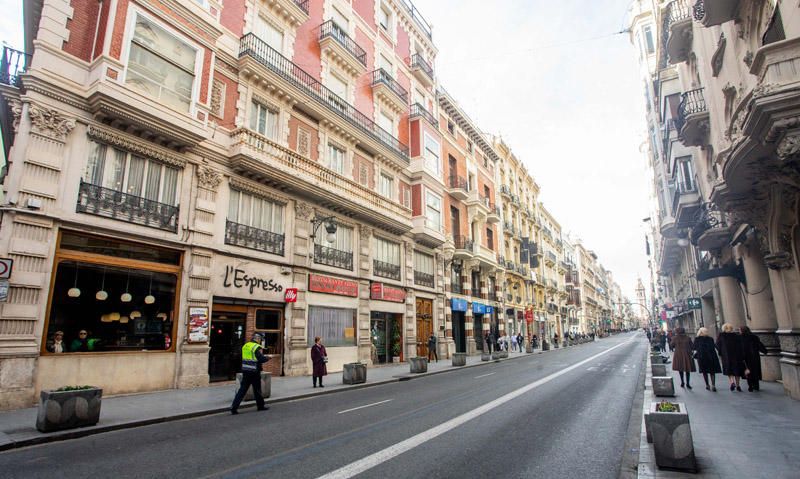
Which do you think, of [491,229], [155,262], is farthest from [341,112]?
[491,229]

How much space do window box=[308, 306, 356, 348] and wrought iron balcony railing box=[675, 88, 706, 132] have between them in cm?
1634

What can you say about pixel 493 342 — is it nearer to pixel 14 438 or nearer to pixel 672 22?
pixel 672 22

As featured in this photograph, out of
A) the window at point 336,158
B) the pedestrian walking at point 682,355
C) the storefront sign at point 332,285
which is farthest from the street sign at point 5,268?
the pedestrian walking at point 682,355

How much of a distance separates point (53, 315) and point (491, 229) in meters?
33.5

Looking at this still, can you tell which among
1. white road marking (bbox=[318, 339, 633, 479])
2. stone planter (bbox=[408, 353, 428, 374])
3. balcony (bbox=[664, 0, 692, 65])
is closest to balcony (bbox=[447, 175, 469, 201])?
stone planter (bbox=[408, 353, 428, 374])

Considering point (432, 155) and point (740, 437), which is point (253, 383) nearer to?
point (740, 437)

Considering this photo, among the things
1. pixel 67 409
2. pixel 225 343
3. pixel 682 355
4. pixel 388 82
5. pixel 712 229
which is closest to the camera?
pixel 67 409

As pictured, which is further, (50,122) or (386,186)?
(386,186)

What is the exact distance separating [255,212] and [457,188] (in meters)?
18.2

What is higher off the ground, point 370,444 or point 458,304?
point 458,304

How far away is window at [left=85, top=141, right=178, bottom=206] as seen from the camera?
39.6ft

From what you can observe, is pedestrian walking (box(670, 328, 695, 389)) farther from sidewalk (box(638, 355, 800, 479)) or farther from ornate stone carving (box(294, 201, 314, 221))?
ornate stone carving (box(294, 201, 314, 221))

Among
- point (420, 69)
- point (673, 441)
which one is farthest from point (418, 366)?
point (420, 69)

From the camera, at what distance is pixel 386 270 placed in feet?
77.2
